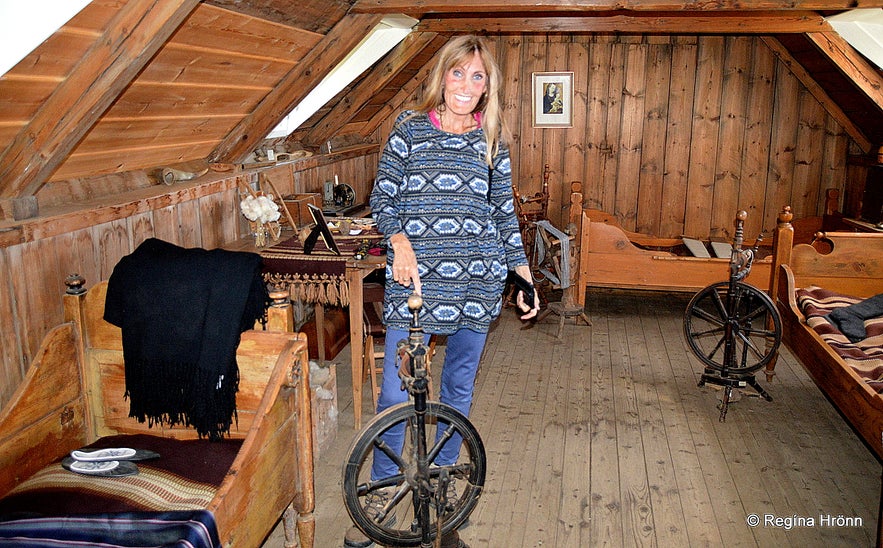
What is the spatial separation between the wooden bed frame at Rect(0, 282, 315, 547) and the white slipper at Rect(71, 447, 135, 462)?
0.16m

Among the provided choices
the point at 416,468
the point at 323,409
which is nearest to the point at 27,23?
the point at 416,468

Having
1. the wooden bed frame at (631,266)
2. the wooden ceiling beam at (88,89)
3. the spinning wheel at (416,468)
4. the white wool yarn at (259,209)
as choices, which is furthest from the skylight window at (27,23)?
the wooden bed frame at (631,266)

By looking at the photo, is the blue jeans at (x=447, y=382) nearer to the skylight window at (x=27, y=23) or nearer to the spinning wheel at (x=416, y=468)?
the spinning wheel at (x=416, y=468)

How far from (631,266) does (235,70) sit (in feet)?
9.65

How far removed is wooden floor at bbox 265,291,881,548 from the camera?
2.67 metres

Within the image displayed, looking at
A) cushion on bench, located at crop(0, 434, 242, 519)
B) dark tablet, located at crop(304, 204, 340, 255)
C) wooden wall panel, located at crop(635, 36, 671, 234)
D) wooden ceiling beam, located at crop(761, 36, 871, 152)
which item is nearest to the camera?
cushion on bench, located at crop(0, 434, 242, 519)

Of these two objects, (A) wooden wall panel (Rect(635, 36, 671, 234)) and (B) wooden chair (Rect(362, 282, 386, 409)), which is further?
(A) wooden wall panel (Rect(635, 36, 671, 234))

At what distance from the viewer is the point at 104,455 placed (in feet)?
6.50

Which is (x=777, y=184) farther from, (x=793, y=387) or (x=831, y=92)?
(x=793, y=387)

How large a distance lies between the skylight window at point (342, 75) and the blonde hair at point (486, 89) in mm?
2574

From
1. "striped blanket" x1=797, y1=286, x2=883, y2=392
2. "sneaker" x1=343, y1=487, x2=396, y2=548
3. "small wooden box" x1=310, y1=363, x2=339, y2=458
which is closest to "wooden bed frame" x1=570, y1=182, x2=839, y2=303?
"striped blanket" x1=797, y1=286, x2=883, y2=392

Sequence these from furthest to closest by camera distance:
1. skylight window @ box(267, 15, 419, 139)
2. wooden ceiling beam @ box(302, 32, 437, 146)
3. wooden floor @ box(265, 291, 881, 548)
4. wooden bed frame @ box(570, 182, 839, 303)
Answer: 1. wooden ceiling beam @ box(302, 32, 437, 146)
2. wooden bed frame @ box(570, 182, 839, 303)
3. skylight window @ box(267, 15, 419, 139)
4. wooden floor @ box(265, 291, 881, 548)

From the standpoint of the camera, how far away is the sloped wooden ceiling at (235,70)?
2.29 m

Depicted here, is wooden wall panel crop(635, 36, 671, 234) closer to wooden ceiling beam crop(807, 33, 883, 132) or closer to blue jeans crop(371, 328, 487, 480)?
wooden ceiling beam crop(807, 33, 883, 132)
